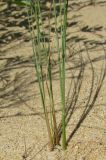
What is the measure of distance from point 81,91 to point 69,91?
0.08 metres

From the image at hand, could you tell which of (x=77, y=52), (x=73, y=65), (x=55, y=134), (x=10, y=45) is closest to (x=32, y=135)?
(x=55, y=134)

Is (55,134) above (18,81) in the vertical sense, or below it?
above

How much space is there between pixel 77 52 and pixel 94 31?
0.48m

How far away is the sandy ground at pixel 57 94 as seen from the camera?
2.41 m

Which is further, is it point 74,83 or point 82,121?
point 74,83

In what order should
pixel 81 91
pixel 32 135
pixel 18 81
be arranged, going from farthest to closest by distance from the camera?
pixel 18 81 < pixel 81 91 < pixel 32 135

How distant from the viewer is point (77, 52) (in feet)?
11.5

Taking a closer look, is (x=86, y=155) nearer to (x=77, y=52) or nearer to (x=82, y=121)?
(x=82, y=121)

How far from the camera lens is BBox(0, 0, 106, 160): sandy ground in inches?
94.8

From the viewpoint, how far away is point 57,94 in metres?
2.92

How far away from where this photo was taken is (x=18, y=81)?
311 centimetres

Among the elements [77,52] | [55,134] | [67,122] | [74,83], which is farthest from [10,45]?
[55,134]

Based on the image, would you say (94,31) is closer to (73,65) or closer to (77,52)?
(77,52)

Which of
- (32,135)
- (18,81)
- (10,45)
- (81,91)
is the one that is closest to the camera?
(32,135)
